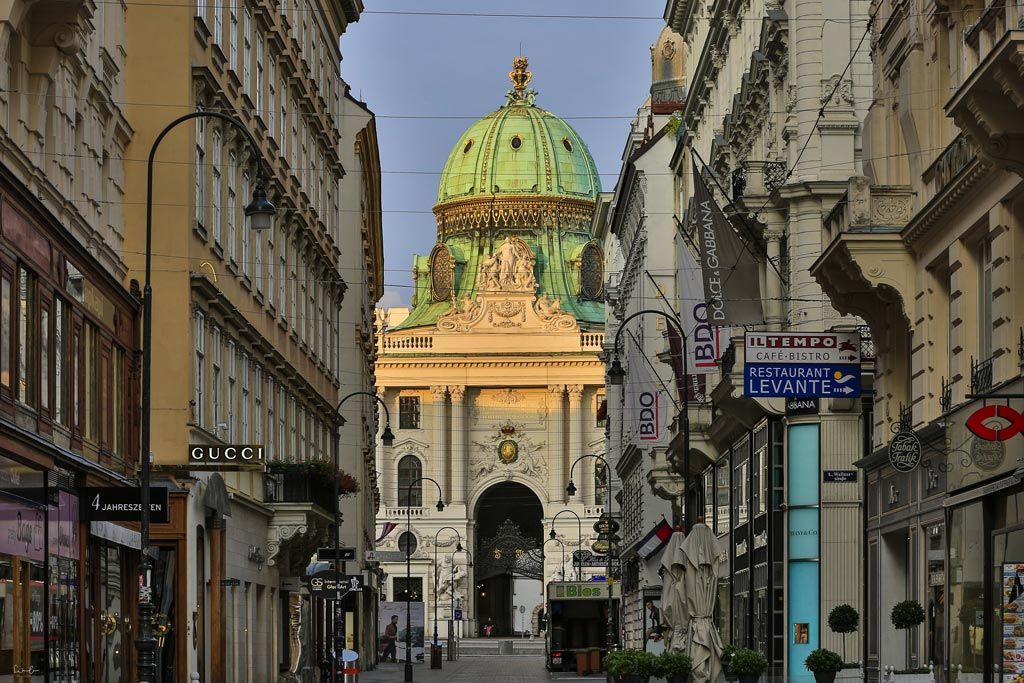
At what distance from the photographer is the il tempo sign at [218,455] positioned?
35.9m

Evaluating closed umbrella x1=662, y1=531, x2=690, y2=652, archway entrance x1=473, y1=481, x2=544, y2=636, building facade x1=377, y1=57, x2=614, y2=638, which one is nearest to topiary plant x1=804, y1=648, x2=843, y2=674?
closed umbrella x1=662, y1=531, x2=690, y2=652

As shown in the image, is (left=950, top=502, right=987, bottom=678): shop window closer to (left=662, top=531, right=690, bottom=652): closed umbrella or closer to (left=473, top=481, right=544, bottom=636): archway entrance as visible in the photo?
(left=662, top=531, right=690, bottom=652): closed umbrella

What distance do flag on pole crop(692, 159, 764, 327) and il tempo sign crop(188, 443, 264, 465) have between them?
404 inches

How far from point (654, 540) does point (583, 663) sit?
4.88 metres

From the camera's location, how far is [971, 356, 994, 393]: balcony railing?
26672 millimetres

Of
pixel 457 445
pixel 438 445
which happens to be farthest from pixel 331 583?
pixel 457 445

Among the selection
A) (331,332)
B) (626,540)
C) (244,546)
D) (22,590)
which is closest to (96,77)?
(22,590)

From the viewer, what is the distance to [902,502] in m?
32.4

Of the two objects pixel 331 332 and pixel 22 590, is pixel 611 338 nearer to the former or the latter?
pixel 331 332

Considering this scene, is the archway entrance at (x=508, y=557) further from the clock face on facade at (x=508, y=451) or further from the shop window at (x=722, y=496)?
the shop window at (x=722, y=496)

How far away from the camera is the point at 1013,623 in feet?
76.0

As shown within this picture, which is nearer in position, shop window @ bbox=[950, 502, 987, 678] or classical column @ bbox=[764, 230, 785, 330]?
shop window @ bbox=[950, 502, 987, 678]

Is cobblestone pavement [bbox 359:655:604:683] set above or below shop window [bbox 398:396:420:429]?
below

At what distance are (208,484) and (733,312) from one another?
11372mm
